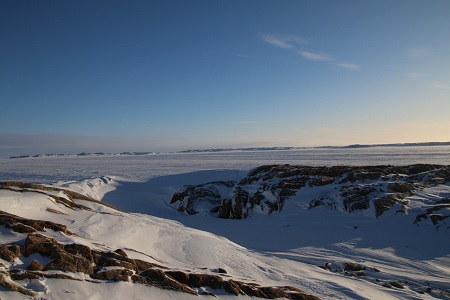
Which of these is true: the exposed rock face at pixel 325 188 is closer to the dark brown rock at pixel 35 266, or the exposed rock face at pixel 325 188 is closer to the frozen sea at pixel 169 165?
the dark brown rock at pixel 35 266

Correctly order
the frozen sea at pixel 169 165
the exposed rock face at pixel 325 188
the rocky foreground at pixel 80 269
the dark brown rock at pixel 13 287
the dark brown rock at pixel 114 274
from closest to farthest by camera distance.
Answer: the dark brown rock at pixel 13 287, the rocky foreground at pixel 80 269, the dark brown rock at pixel 114 274, the exposed rock face at pixel 325 188, the frozen sea at pixel 169 165

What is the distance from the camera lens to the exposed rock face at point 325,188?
12.0 metres

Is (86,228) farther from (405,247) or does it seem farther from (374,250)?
(405,247)

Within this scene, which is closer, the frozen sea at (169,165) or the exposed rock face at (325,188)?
the exposed rock face at (325,188)

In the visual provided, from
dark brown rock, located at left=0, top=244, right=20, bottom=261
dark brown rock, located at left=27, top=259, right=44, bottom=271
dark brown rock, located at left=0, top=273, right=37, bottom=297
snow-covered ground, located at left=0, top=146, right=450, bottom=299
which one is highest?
dark brown rock, located at left=0, top=244, right=20, bottom=261

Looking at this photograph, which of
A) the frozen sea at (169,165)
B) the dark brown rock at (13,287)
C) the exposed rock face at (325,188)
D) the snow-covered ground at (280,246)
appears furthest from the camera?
the frozen sea at (169,165)

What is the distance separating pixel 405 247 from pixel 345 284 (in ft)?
14.8

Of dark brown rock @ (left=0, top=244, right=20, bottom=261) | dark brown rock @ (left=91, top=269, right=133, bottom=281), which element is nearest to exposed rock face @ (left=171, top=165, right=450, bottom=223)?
dark brown rock @ (left=91, top=269, right=133, bottom=281)

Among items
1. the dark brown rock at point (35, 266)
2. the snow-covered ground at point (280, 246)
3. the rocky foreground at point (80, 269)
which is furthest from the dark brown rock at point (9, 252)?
the snow-covered ground at point (280, 246)

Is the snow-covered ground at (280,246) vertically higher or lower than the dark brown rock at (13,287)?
lower

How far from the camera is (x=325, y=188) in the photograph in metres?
13.8

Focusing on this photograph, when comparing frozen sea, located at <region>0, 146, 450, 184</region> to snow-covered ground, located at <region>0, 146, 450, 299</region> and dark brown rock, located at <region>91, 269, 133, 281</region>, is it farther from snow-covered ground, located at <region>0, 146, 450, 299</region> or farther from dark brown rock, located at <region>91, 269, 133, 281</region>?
dark brown rock, located at <region>91, 269, 133, 281</region>

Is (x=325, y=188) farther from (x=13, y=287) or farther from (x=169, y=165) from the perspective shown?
(x=169, y=165)

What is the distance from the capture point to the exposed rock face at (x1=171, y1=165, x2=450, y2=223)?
474 inches
